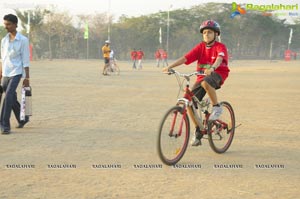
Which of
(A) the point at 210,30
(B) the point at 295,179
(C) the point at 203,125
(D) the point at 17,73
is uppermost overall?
(A) the point at 210,30

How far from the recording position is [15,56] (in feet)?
23.0

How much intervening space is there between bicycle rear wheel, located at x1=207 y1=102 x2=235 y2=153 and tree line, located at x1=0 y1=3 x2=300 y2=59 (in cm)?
4808

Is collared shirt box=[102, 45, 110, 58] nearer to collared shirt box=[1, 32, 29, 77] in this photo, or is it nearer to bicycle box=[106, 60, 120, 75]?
bicycle box=[106, 60, 120, 75]

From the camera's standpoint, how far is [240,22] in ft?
237

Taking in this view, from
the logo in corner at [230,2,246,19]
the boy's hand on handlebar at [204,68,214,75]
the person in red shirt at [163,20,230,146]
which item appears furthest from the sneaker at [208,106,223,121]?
the logo in corner at [230,2,246,19]

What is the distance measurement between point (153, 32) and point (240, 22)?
685 inches

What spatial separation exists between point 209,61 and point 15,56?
3.45 metres

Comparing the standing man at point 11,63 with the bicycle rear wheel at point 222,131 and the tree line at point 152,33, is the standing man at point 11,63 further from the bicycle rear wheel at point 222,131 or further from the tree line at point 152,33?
the tree line at point 152,33

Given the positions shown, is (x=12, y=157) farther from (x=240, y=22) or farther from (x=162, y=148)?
(x=240, y=22)

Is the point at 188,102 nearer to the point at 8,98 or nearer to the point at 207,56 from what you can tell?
the point at 207,56

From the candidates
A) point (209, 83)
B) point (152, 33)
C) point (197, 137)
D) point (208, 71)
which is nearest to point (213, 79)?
point (209, 83)

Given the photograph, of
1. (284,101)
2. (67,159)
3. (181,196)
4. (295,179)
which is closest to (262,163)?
(295,179)

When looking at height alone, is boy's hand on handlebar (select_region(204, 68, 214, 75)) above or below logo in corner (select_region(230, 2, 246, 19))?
below

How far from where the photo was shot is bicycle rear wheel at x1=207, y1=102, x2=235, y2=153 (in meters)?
5.75
